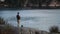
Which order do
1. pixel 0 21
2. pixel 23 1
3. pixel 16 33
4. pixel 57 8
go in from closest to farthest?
pixel 16 33
pixel 0 21
pixel 23 1
pixel 57 8

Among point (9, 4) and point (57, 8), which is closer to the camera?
point (9, 4)

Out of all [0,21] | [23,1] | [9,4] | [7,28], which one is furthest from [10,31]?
[9,4]

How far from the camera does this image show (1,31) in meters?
8.05

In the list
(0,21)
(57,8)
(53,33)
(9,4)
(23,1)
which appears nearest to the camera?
(53,33)

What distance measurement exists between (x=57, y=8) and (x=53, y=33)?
38.4 metres

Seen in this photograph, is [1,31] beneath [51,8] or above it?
above

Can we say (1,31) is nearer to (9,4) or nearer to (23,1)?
(23,1)

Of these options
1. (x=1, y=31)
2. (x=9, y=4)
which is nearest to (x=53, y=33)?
(x=1, y=31)

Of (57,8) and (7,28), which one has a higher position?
(7,28)

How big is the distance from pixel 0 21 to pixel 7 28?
3.64m

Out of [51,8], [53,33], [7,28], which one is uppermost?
[7,28]

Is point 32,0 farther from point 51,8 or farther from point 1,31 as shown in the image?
point 1,31

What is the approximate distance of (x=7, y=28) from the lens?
8.32m

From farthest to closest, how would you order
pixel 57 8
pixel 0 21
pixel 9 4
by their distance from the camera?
1. pixel 57 8
2. pixel 9 4
3. pixel 0 21
